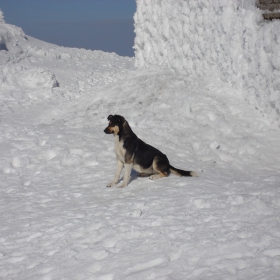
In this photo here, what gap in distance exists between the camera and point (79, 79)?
1988 cm

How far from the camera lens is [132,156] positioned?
316 inches

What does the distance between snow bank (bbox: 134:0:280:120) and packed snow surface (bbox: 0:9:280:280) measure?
0.46 m

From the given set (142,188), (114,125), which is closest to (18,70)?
(114,125)

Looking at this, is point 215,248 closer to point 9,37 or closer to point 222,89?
point 222,89

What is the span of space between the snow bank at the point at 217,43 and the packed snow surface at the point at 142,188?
46cm

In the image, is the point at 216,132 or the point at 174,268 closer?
the point at 174,268

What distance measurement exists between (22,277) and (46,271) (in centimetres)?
28

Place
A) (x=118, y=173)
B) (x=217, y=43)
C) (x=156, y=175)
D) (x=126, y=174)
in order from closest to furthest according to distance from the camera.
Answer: (x=126, y=174) < (x=118, y=173) < (x=156, y=175) < (x=217, y=43)

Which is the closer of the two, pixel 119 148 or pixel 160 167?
pixel 119 148

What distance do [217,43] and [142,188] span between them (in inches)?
278

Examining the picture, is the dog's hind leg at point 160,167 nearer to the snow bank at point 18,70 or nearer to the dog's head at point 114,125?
the dog's head at point 114,125

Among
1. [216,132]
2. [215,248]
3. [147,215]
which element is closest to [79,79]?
[216,132]

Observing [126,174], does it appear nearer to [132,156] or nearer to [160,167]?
[132,156]

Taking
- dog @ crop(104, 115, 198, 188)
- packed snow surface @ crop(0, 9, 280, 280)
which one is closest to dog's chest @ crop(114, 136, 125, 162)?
dog @ crop(104, 115, 198, 188)
